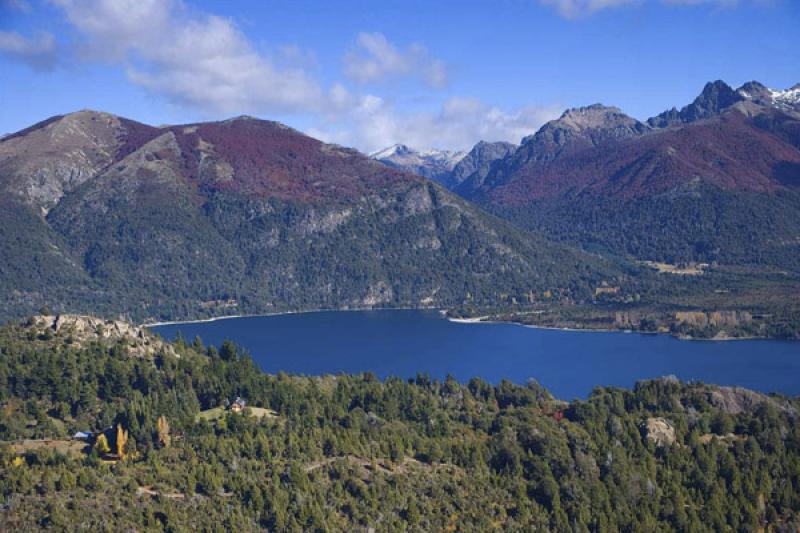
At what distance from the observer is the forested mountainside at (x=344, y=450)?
2827 inches

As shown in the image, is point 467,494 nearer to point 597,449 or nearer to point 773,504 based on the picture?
point 597,449

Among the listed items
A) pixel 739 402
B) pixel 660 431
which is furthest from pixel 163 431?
pixel 739 402

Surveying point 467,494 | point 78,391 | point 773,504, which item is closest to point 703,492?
point 773,504

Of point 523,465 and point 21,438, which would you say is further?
point 523,465

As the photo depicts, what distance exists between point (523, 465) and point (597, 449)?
354 inches

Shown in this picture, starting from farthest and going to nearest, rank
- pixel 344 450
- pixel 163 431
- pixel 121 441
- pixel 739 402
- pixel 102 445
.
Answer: pixel 739 402 < pixel 344 450 < pixel 163 431 < pixel 121 441 < pixel 102 445

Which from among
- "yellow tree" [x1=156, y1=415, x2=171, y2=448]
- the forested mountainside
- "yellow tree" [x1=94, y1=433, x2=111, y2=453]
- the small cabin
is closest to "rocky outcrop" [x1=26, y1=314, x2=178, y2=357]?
the forested mountainside

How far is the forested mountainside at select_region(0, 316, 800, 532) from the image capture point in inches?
2827

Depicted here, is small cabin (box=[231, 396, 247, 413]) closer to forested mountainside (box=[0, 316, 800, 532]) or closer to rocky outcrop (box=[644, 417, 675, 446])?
forested mountainside (box=[0, 316, 800, 532])

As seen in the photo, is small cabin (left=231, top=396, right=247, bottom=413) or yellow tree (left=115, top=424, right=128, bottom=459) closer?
yellow tree (left=115, top=424, right=128, bottom=459)

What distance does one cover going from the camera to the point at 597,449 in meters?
94.6

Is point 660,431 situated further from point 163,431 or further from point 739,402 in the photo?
point 163,431

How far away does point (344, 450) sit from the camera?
8475 cm

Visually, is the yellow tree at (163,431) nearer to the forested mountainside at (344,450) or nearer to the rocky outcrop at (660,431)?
the forested mountainside at (344,450)
